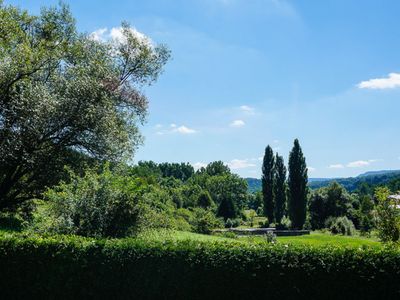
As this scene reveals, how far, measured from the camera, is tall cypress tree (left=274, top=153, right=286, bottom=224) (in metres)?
60.4

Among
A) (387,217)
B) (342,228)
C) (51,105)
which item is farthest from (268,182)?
(51,105)

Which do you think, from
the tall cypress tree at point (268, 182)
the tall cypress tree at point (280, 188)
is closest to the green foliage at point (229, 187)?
the tall cypress tree at point (268, 182)

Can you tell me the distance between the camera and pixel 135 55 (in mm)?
24406

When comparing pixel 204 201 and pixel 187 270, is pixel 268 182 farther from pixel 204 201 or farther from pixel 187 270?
pixel 187 270

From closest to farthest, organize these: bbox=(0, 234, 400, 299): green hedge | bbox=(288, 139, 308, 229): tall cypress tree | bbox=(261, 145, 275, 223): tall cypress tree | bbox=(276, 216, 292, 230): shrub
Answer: bbox=(0, 234, 400, 299): green hedge, bbox=(288, 139, 308, 229): tall cypress tree, bbox=(276, 216, 292, 230): shrub, bbox=(261, 145, 275, 223): tall cypress tree

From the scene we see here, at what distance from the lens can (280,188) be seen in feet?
200

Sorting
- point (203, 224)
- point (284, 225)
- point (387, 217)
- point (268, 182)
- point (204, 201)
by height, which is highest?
point (268, 182)

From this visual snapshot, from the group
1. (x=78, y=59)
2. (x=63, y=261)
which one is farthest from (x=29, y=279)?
(x=78, y=59)

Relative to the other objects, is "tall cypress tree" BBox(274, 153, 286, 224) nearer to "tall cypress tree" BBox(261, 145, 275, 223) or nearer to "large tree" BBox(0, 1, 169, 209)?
"tall cypress tree" BBox(261, 145, 275, 223)

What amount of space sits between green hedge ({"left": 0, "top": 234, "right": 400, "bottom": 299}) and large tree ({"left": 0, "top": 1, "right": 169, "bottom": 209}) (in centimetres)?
823

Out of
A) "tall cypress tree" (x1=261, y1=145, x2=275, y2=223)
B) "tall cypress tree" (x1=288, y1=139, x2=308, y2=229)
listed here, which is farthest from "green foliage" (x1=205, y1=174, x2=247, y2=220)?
"tall cypress tree" (x1=288, y1=139, x2=308, y2=229)

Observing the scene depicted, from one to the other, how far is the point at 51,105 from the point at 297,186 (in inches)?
1633

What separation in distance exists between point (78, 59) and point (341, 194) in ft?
158

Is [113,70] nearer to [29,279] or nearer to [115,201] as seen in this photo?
[115,201]
